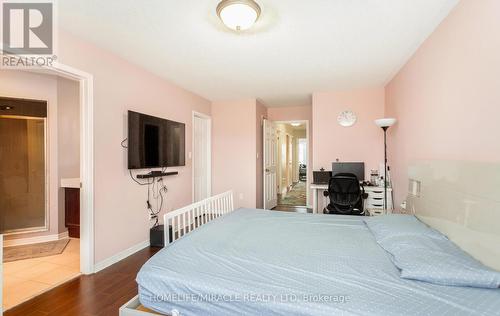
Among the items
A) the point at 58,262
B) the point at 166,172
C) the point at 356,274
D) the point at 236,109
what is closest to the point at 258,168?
Result: the point at 236,109

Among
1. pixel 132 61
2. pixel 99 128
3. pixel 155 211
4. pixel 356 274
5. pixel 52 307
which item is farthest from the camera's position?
pixel 155 211

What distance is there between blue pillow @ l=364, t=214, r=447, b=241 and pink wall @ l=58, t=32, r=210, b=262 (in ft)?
8.87

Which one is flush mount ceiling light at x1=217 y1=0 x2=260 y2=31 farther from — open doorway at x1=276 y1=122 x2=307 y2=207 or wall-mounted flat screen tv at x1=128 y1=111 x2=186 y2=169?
open doorway at x1=276 y1=122 x2=307 y2=207

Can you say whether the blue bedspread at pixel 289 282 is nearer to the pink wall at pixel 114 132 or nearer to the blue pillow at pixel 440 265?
the blue pillow at pixel 440 265

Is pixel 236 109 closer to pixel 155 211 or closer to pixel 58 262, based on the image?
pixel 155 211

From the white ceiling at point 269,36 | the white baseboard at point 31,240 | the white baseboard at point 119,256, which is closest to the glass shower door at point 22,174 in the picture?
the white baseboard at point 31,240

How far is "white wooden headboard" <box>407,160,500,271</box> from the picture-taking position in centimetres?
129

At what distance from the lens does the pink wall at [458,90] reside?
1.41 meters

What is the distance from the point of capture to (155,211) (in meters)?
3.39

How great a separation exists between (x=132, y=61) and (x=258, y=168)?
9.89ft

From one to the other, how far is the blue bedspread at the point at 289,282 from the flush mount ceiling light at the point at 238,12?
1682 mm

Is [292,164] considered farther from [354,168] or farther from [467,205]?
[467,205]

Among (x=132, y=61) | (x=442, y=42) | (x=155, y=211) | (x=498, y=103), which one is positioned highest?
(x=132, y=61)

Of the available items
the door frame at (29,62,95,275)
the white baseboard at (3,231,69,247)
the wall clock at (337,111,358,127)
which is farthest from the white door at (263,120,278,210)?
the white baseboard at (3,231,69,247)
